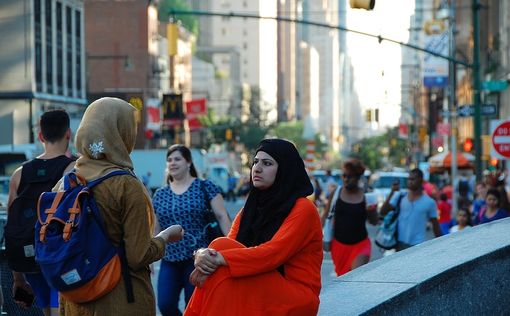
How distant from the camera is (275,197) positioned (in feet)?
18.5

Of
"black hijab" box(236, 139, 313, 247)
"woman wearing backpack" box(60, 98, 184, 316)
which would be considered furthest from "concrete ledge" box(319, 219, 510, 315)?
"woman wearing backpack" box(60, 98, 184, 316)

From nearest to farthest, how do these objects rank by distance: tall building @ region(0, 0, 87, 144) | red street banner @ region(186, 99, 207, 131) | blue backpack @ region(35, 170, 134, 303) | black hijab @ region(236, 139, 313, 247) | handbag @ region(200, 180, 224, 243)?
blue backpack @ region(35, 170, 134, 303), black hijab @ region(236, 139, 313, 247), handbag @ region(200, 180, 224, 243), tall building @ region(0, 0, 87, 144), red street banner @ region(186, 99, 207, 131)

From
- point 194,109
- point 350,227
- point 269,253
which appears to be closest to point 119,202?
point 269,253

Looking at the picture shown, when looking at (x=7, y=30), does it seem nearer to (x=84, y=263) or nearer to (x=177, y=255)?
(x=177, y=255)

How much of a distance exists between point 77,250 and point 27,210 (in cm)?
215

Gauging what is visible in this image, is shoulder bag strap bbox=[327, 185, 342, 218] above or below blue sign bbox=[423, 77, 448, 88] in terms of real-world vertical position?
below

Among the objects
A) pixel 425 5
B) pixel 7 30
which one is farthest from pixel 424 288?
pixel 425 5

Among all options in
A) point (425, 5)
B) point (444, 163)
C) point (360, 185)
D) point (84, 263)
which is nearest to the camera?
point (84, 263)

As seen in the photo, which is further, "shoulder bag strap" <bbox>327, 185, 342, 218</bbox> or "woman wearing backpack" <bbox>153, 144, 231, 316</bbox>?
"shoulder bag strap" <bbox>327, 185, 342, 218</bbox>

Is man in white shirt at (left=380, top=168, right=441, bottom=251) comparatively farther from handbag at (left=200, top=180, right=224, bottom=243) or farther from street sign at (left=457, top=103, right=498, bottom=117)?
street sign at (left=457, top=103, right=498, bottom=117)

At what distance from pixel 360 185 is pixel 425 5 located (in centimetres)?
15677

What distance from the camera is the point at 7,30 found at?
188 feet

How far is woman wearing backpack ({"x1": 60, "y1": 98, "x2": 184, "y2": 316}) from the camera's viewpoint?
17.9 feet

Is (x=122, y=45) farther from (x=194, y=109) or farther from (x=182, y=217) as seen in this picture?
(x=182, y=217)
